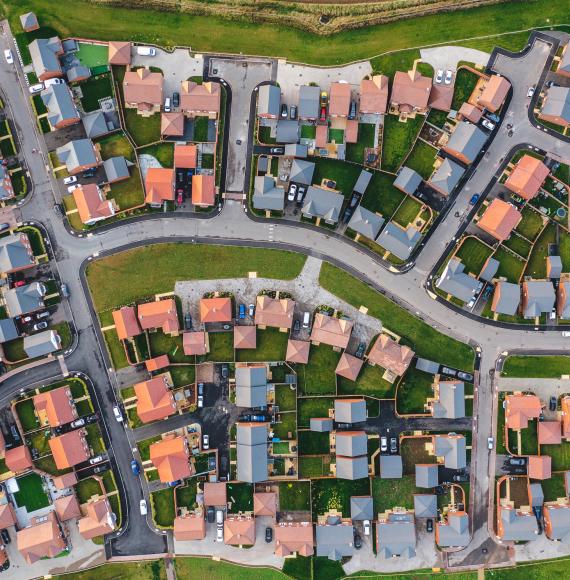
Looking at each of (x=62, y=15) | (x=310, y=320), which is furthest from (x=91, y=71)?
(x=310, y=320)

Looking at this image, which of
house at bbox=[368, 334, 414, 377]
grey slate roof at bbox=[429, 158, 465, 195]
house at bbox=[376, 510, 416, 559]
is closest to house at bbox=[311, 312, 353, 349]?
house at bbox=[368, 334, 414, 377]

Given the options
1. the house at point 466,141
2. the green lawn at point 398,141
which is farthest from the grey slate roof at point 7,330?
the house at point 466,141

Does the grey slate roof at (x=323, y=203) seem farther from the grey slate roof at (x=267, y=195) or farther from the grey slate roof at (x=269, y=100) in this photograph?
the grey slate roof at (x=269, y=100)

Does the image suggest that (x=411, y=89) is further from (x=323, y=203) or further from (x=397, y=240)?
(x=397, y=240)

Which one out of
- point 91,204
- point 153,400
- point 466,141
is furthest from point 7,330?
point 466,141

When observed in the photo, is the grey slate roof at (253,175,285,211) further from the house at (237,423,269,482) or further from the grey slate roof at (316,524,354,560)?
the grey slate roof at (316,524,354,560)
